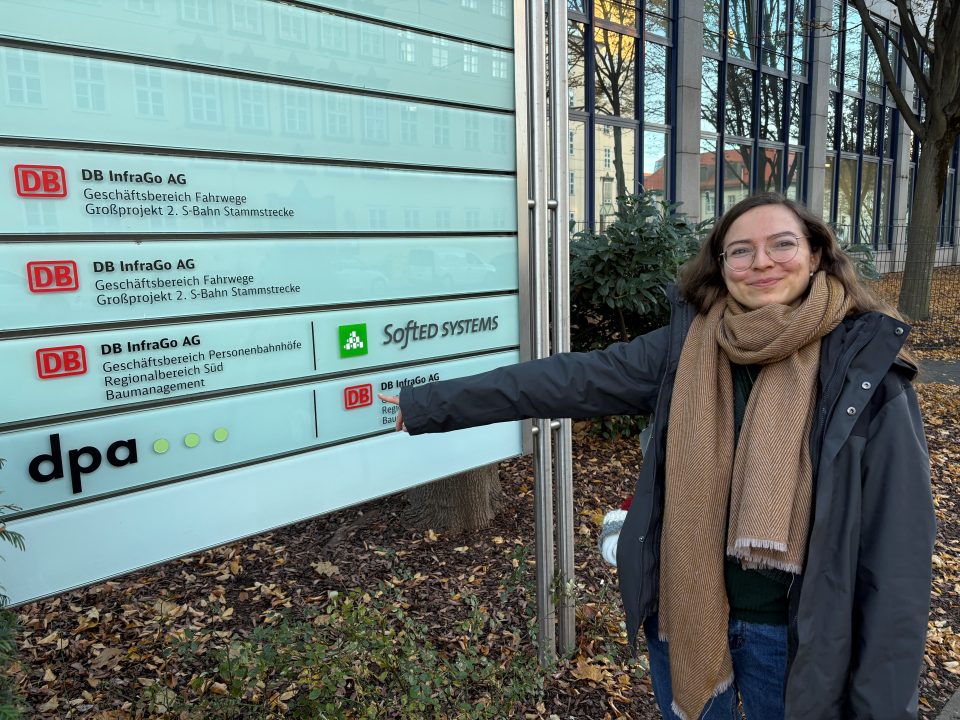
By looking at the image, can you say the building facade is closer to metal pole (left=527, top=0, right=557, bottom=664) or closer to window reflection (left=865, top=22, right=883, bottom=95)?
window reflection (left=865, top=22, right=883, bottom=95)

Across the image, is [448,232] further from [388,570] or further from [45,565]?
[388,570]

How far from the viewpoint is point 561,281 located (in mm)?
3301

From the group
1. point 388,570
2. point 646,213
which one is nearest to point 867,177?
point 646,213

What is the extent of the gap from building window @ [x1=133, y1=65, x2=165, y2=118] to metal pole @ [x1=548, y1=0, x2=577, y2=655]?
5.17 ft

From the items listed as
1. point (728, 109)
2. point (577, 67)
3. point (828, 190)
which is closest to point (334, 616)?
point (577, 67)

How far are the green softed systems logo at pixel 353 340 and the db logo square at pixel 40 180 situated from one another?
0.96m

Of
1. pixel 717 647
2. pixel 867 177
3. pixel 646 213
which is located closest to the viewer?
pixel 717 647

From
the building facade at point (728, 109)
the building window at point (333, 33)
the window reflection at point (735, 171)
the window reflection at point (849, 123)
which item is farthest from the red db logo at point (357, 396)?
the window reflection at point (849, 123)

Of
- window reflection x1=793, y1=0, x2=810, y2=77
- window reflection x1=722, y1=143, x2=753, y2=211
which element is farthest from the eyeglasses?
window reflection x1=793, y1=0, x2=810, y2=77

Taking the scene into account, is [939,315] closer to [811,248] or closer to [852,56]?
[852,56]

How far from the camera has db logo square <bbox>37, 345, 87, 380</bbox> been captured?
205 cm

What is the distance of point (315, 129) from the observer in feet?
8.18

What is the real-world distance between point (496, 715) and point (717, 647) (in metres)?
1.29

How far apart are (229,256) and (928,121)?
14.8 meters
